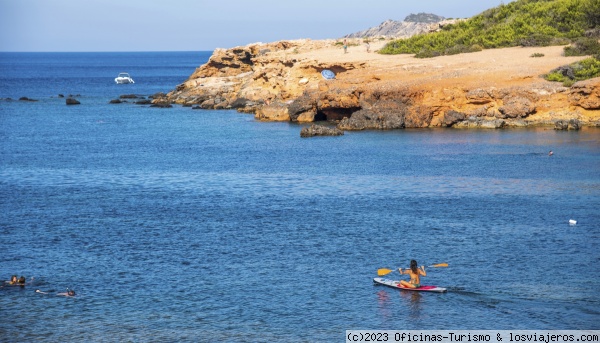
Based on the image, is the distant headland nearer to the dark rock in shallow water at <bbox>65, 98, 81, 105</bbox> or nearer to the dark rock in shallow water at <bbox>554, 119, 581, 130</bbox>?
the dark rock in shallow water at <bbox>554, 119, 581, 130</bbox>

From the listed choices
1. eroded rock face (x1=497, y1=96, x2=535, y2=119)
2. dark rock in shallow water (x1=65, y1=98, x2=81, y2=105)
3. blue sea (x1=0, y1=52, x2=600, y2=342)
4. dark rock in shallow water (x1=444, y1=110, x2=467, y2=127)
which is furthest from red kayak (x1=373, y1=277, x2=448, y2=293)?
dark rock in shallow water (x1=65, y1=98, x2=81, y2=105)

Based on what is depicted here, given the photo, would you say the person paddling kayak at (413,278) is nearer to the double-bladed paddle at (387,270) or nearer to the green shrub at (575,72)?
the double-bladed paddle at (387,270)

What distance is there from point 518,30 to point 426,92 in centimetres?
2378

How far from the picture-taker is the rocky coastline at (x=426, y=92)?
63.5 m

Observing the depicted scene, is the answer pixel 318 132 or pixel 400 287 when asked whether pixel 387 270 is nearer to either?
pixel 400 287

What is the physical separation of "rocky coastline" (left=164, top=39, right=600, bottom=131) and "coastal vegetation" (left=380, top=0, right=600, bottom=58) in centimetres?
254

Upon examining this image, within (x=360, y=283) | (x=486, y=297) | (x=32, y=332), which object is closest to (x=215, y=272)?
(x=360, y=283)

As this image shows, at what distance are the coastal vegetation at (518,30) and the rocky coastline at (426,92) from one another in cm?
254

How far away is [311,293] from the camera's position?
27250 millimetres

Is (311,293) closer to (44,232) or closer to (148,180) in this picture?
(44,232)

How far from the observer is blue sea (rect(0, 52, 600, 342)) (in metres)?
25.2

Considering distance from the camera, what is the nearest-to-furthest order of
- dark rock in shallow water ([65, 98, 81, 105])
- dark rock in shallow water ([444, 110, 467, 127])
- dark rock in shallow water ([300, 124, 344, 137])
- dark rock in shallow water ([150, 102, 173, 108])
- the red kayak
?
the red kayak, dark rock in shallow water ([300, 124, 344, 137]), dark rock in shallow water ([444, 110, 467, 127]), dark rock in shallow water ([150, 102, 173, 108]), dark rock in shallow water ([65, 98, 81, 105])

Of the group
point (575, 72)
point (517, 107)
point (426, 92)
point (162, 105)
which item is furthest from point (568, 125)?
point (162, 105)

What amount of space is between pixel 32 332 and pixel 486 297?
13.8 m
